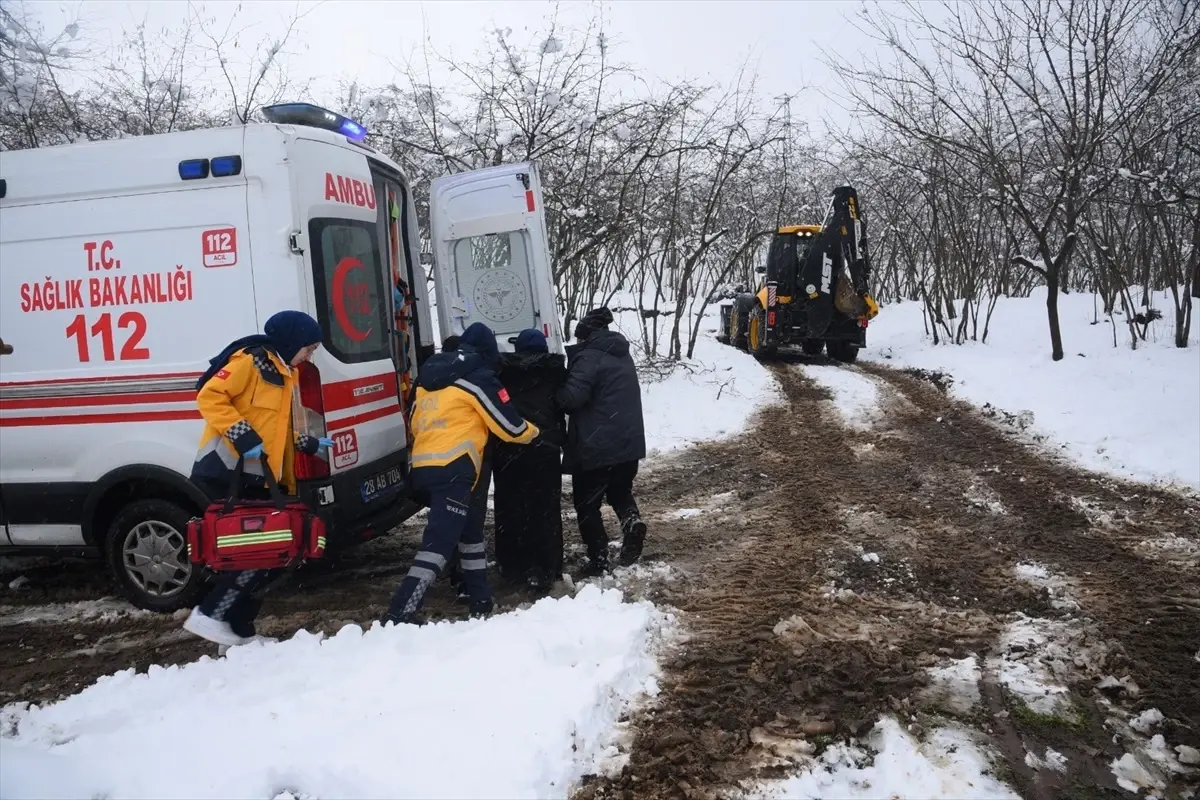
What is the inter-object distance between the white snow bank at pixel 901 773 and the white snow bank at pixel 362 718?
2.48 ft

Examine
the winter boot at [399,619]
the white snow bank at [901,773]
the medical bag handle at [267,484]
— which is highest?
the medical bag handle at [267,484]

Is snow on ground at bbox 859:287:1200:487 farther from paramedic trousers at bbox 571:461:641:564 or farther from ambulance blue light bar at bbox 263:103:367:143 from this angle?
ambulance blue light bar at bbox 263:103:367:143

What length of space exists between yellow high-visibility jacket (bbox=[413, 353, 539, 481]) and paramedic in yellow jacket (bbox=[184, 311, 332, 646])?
629 millimetres

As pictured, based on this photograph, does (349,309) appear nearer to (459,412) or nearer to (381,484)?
(459,412)

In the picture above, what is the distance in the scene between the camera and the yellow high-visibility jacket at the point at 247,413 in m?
3.69

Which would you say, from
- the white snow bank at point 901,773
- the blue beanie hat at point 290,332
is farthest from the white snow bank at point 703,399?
the white snow bank at point 901,773

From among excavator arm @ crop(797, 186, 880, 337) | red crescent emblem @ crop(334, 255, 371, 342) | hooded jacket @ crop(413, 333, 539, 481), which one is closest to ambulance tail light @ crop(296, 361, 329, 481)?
red crescent emblem @ crop(334, 255, 371, 342)

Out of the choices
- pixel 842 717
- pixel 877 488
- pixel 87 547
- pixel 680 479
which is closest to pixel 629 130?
pixel 680 479

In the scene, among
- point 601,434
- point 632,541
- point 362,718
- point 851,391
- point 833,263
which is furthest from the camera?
point 833,263

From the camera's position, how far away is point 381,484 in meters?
4.71

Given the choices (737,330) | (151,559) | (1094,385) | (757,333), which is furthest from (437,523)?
(737,330)

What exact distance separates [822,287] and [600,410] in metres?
11.9

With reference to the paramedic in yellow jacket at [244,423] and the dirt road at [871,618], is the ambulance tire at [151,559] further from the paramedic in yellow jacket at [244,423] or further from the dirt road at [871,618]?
the paramedic in yellow jacket at [244,423]

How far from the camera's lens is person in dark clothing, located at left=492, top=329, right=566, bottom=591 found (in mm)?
4848
